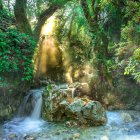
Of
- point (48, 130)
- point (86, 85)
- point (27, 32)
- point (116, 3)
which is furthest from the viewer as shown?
point (27, 32)

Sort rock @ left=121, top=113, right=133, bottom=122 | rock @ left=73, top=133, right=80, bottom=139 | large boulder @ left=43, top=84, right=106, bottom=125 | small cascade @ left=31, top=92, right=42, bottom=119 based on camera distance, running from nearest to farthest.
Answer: rock @ left=73, top=133, right=80, bottom=139, large boulder @ left=43, top=84, right=106, bottom=125, rock @ left=121, top=113, right=133, bottom=122, small cascade @ left=31, top=92, right=42, bottom=119

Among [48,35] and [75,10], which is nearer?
[75,10]

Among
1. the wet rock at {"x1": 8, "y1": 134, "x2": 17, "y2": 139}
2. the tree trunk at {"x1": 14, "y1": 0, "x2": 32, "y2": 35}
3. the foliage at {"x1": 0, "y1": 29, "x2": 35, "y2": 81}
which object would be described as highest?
the tree trunk at {"x1": 14, "y1": 0, "x2": 32, "y2": 35}

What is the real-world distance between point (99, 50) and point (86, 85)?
4.09ft

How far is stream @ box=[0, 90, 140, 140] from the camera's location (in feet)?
19.4

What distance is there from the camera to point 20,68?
7938 mm

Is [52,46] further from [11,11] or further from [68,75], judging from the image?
[11,11]

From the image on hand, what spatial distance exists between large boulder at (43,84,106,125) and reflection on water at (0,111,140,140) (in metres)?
0.26

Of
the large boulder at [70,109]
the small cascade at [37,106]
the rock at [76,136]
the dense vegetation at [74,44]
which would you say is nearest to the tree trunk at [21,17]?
the dense vegetation at [74,44]

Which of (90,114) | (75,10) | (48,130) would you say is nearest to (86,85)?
(90,114)

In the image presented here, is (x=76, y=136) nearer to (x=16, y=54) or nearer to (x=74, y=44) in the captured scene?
(x=16, y=54)

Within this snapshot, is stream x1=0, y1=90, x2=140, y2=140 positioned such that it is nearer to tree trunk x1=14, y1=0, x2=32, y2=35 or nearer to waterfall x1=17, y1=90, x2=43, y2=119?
waterfall x1=17, y1=90, x2=43, y2=119

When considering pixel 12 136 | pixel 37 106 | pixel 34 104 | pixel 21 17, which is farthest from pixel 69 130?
pixel 21 17

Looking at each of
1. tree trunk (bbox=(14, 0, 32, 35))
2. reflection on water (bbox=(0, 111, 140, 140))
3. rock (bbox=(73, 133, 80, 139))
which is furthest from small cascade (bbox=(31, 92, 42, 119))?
tree trunk (bbox=(14, 0, 32, 35))
